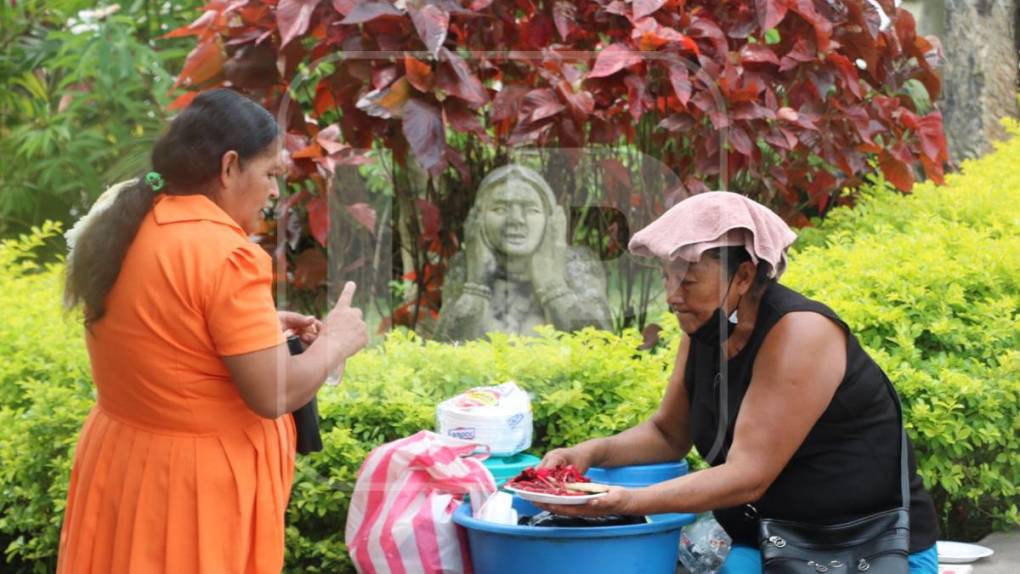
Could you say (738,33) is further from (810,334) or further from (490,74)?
(810,334)

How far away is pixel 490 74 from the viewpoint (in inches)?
194

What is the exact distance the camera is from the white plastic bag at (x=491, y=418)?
10.8 ft

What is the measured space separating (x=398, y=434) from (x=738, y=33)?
7.63 ft

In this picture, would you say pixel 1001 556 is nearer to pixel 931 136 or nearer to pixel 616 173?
pixel 616 173

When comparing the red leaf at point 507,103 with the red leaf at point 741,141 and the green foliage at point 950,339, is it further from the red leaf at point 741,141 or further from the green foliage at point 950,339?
the green foliage at point 950,339

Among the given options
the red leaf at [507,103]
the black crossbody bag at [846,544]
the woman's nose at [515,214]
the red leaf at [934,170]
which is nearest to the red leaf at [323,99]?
the red leaf at [507,103]

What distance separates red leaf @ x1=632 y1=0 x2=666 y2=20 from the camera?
15.2 feet

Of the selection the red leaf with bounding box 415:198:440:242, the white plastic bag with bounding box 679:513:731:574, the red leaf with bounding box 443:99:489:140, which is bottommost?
the white plastic bag with bounding box 679:513:731:574

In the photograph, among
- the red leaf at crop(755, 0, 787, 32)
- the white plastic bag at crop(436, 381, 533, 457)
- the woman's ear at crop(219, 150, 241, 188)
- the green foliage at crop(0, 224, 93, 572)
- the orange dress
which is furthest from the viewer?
the red leaf at crop(755, 0, 787, 32)

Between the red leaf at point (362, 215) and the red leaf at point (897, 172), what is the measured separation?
7.61 ft

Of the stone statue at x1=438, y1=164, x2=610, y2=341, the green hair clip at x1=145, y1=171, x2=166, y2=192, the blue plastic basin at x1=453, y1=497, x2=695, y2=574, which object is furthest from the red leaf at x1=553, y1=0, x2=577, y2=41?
the green hair clip at x1=145, y1=171, x2=166, y2=192

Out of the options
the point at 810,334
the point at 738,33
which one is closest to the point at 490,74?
the point at 738,33

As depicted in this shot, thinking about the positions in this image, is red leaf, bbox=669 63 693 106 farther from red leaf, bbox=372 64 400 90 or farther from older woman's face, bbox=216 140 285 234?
older woman's face, bbox=216 140 285 234

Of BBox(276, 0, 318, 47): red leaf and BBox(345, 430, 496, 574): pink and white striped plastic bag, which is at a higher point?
BBox(276, 0, 318, 47): red leaf
